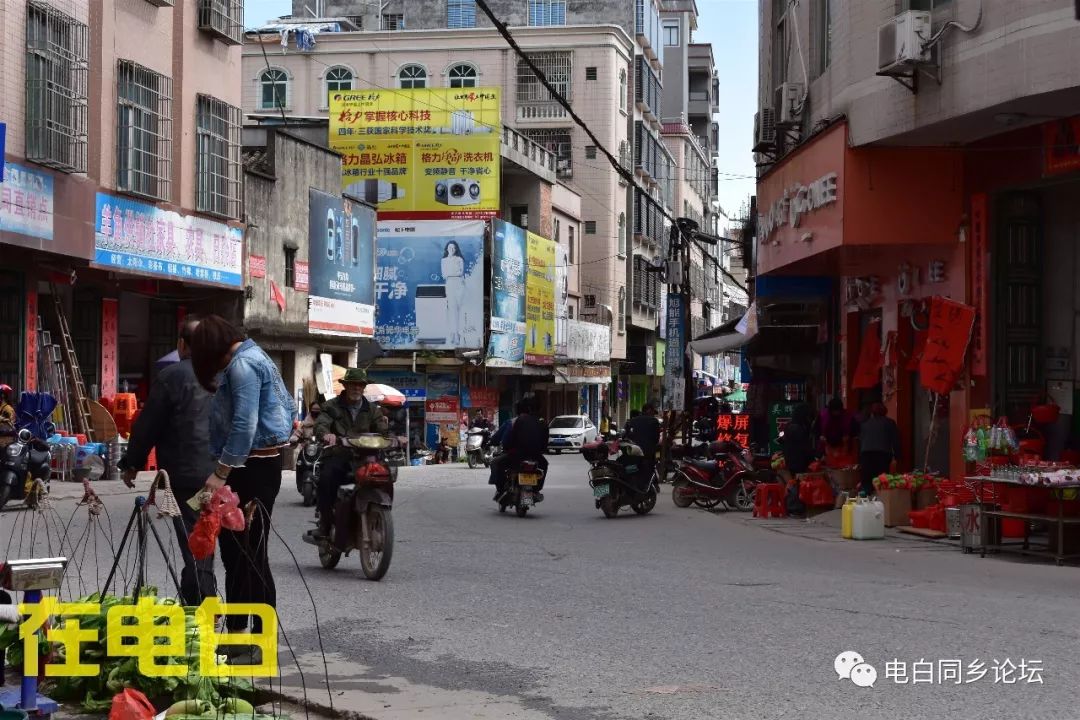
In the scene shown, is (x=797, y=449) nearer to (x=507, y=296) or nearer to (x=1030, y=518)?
(x=1030, y=518)

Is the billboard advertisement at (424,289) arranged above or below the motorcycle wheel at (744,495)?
above

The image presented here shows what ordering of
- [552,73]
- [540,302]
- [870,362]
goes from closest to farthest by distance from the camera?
[870,362] < [540,302] < [552,73]

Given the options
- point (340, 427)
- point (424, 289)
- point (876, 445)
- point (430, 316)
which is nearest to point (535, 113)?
point (424, 289)

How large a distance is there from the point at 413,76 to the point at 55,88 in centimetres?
4303

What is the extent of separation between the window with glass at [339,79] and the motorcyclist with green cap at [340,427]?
54472mm

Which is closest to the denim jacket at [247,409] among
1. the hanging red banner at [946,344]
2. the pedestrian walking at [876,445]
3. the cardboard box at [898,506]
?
the cardboard box at [898,506]

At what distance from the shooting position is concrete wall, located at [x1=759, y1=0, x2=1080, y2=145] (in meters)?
14.3

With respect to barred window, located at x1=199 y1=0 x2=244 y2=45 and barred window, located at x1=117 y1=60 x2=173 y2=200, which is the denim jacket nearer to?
barred window, located at x1=117 y1=60 x2=173 y2=200

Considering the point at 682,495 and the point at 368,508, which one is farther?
the point at 682,495

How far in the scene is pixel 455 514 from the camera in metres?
19.7

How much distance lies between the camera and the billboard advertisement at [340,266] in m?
35.3

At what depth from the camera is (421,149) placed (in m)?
48.9

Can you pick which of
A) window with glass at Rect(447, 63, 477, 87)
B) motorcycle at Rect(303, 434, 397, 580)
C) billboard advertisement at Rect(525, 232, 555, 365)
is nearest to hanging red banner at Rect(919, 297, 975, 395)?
motorcycle at Rect(303, 434, 397, 580)

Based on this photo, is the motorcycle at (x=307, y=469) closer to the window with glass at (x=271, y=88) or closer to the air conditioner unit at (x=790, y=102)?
the air conditioner unit at (x=790, y=102)
